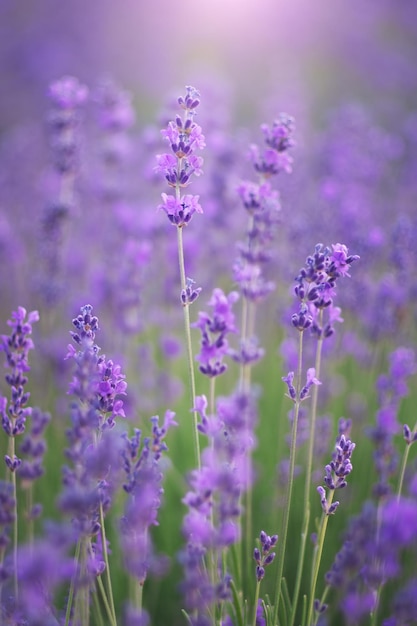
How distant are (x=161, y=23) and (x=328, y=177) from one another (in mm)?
17481

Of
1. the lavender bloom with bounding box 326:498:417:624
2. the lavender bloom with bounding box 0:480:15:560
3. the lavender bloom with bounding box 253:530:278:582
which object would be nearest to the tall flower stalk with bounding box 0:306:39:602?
the lavender bloom with bounding box 0:480:15:560

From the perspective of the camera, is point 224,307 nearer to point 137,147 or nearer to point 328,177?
point 328,177

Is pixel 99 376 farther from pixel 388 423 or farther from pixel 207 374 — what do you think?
pixel 388 423

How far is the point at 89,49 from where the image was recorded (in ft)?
58.6

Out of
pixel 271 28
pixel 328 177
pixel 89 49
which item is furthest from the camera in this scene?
pixel 271 28

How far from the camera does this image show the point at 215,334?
175cm

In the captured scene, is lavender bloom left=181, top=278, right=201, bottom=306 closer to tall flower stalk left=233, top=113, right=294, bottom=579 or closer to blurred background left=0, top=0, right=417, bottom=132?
tall flower stalk left=233, top=113, right=294, bottom=579

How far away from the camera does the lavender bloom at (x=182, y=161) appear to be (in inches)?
70.7

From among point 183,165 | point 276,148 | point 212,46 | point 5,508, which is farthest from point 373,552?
point 212,46

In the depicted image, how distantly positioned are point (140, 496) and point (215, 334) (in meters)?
0.61

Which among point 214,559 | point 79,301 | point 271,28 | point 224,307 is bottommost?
point 214,559

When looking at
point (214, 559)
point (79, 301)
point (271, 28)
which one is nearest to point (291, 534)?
point (214, 559)

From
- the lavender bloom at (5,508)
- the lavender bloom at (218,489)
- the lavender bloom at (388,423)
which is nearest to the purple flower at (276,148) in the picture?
the lavender bloom at (388,423)

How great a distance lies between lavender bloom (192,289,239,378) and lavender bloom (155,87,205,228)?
10.2 inches
